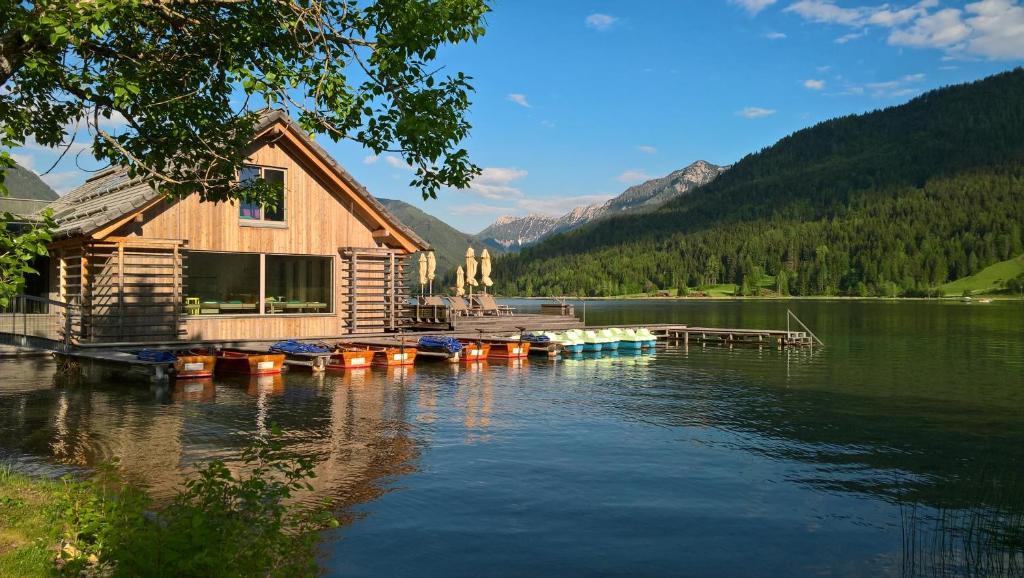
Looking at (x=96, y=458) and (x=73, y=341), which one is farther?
(x=73, y=341)

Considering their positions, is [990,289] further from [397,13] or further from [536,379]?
[397,13]

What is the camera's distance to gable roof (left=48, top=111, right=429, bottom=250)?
2514cm

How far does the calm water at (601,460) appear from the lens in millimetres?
10633

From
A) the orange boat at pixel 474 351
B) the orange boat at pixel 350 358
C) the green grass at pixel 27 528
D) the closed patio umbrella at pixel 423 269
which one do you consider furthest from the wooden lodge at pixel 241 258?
the green grass at pixel 27 528

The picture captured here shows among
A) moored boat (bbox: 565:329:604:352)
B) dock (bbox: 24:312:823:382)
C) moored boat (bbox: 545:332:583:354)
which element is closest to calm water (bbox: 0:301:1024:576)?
dock (bbox: 24:312:823:382)

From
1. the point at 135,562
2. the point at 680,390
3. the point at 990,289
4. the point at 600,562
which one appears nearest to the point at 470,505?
the point at 600,562

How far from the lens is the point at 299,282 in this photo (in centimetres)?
3228

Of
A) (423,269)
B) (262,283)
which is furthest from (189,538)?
(423,269)

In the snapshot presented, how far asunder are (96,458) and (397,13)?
10.5 meters

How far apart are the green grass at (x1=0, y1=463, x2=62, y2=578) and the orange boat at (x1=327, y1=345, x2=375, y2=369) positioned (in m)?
18.4

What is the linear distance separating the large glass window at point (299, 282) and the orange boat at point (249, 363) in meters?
4.06

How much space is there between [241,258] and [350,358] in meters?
6.87

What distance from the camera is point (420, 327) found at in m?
41.6

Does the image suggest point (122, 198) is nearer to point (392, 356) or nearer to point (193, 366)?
point (193, 366)
